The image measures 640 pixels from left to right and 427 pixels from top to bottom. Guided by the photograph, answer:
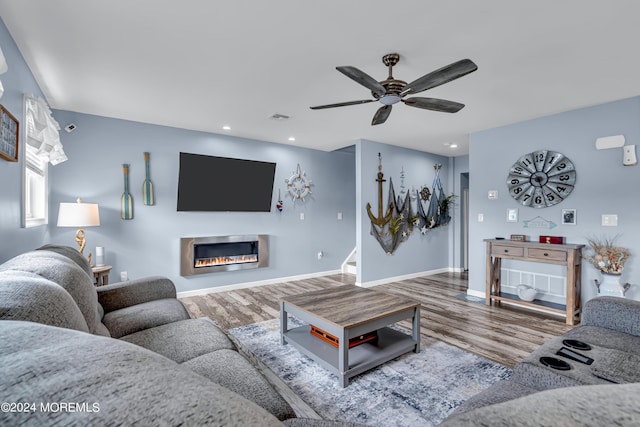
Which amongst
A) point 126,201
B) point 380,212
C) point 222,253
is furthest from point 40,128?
point 380,212

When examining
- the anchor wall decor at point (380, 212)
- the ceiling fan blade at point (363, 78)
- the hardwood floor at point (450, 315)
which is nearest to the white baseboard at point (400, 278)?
the hardwood floor at point (450, 315)

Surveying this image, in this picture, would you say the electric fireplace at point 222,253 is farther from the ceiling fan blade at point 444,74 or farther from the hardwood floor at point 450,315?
the ceiling fan blade at point 444,74

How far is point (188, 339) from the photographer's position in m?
1.76

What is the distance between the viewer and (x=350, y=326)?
2.09m

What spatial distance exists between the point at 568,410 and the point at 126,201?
462 cm

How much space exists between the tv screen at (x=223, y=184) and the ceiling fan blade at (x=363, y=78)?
3.03 meters

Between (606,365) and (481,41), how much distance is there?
2.07 meters

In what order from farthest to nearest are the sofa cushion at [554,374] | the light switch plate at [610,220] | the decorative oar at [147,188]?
the decorative oar at [147,188] < the light switch plate at [610,220] < the sofa cushion at [554,374]

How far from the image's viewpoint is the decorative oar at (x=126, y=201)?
3992 mm

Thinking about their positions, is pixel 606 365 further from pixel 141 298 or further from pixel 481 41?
pixel 141 298

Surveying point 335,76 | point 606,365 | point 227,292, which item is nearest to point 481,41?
point 335,76

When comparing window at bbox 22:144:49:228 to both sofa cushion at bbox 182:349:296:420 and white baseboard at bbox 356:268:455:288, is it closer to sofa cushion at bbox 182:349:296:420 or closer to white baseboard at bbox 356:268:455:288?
sofa cushion at bbox 182:349:296:420

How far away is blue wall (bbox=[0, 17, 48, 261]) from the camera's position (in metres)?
2.00

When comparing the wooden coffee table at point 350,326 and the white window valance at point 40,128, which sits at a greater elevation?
the white window valance at point 40,128
